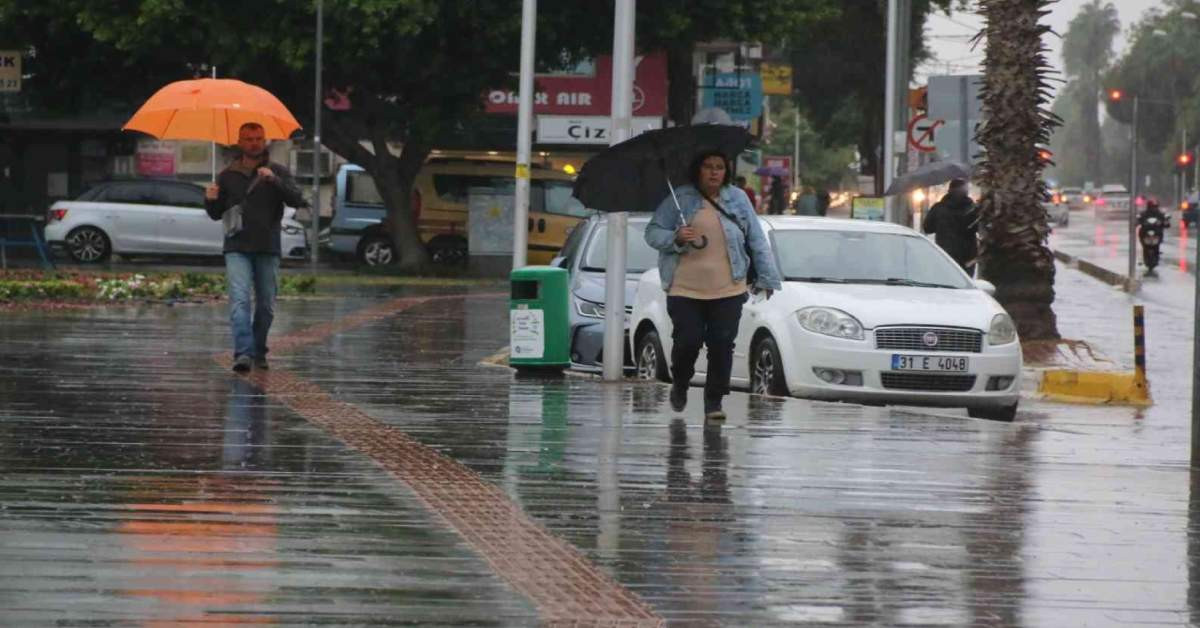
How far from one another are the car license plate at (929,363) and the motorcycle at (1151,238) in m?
35.8

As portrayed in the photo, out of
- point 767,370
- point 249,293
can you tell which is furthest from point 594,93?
point 249,293

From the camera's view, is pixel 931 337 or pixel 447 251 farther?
pixel 447 251

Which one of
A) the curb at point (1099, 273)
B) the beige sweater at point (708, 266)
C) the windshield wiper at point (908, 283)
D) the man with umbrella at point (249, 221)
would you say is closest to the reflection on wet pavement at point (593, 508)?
the man with umbrella at point (249, 221)

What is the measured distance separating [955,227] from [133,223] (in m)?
20.2

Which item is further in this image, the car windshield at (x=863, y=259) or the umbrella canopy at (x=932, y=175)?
the umbrella canopy at (x=932, y=175)

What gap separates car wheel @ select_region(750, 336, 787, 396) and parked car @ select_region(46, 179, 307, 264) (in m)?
25.8

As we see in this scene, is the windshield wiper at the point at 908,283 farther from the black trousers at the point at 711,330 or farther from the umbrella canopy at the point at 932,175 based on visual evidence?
the umbrella canopy at the point at 932,175

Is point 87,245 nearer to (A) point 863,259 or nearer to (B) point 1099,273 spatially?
(B) point 1099,273

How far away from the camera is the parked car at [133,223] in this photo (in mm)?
40031

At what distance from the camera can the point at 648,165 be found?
42.1 feet

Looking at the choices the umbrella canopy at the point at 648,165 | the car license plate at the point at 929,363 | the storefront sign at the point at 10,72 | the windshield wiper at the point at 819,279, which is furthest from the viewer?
the storefront sign at the point at 10,72

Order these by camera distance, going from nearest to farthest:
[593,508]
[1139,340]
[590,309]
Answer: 1. [593,508]
2. [1139,340]
3. [590,309]

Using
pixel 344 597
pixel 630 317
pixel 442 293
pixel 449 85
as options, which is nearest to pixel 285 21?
pixel 449 85

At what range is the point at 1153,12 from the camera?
163 metres
